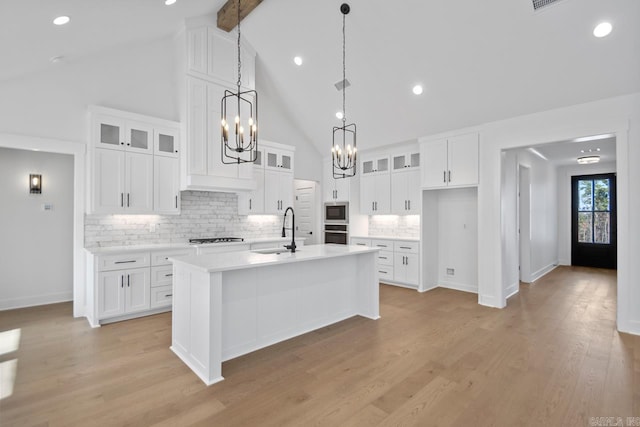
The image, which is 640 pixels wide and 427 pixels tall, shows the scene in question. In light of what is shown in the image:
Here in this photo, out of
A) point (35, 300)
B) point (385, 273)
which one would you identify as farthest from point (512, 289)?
point (35, 300)

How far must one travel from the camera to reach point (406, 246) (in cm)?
611

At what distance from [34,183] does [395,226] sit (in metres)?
6.19

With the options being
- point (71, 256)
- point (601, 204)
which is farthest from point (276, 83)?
point (601, 204)

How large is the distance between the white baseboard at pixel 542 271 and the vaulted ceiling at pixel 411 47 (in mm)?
3746

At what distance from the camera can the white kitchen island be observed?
109 inches

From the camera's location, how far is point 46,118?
4.22 meters

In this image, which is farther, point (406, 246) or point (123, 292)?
point (406, 246)

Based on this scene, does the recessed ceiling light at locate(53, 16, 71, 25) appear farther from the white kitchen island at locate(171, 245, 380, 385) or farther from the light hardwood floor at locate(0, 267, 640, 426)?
the light hardwood floor at locate(0, 267, 640, 426)

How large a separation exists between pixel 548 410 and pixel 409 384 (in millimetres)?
966

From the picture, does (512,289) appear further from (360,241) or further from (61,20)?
(61,20)

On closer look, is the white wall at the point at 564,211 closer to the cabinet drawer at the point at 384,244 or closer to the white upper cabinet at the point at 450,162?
the white upper cabinet at the point at 450,162

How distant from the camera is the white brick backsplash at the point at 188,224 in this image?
467cm

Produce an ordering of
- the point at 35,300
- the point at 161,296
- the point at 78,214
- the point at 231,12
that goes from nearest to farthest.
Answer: the point at 78,214 → the point at 161,296 → the point at 231,12 → the point at 35,300

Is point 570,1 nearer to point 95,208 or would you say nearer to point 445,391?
point 445,391
